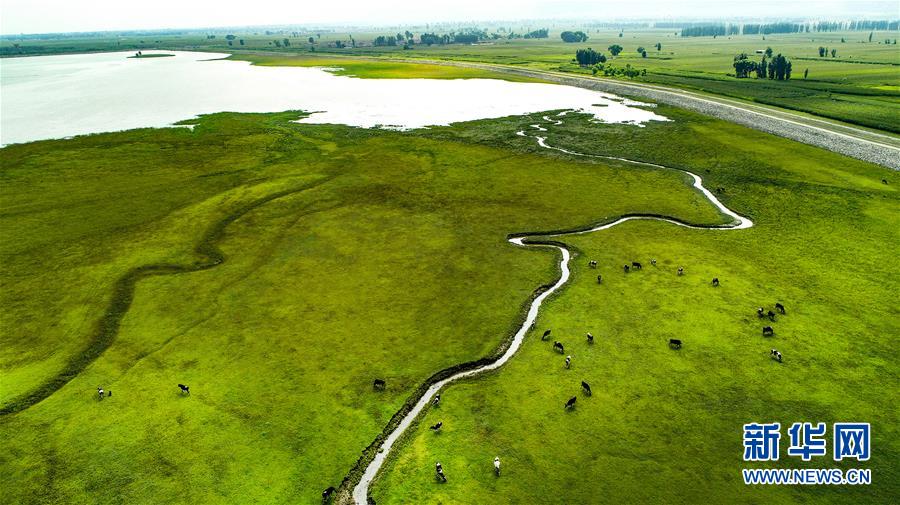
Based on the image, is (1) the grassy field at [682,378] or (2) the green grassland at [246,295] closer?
(1) the grassy field at [682,378]

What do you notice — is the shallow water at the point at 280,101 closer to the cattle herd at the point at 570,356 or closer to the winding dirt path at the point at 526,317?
the winding dirt path at the point at 526,317

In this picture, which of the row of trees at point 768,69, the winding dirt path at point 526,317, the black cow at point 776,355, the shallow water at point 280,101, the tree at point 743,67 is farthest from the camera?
the tree at point 743,67

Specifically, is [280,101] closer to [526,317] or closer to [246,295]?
[246,295]

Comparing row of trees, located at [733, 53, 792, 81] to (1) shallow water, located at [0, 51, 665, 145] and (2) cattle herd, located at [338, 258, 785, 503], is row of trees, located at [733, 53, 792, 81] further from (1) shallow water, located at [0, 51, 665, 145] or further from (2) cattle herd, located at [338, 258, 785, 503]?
(2) cattle herd, located at [338, 258, 785, 503]

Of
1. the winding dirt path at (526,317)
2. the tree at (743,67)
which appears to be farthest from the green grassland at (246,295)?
the tree at (743,67)

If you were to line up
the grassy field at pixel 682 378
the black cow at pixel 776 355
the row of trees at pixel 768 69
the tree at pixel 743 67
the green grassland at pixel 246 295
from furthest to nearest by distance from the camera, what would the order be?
the tree at pixel 743 67 < the row of trees at pixel 768 69 < the black cow at pixel 776 355 < the green grassland at pixel 246 295 < the grassy field at pixel 682 378

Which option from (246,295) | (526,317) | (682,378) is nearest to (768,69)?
(526,317)

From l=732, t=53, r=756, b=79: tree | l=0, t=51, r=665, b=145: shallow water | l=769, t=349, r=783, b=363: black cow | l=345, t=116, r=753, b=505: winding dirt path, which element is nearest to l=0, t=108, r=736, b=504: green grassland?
l=345, t=116, r=753, b=505: winding dirt path
